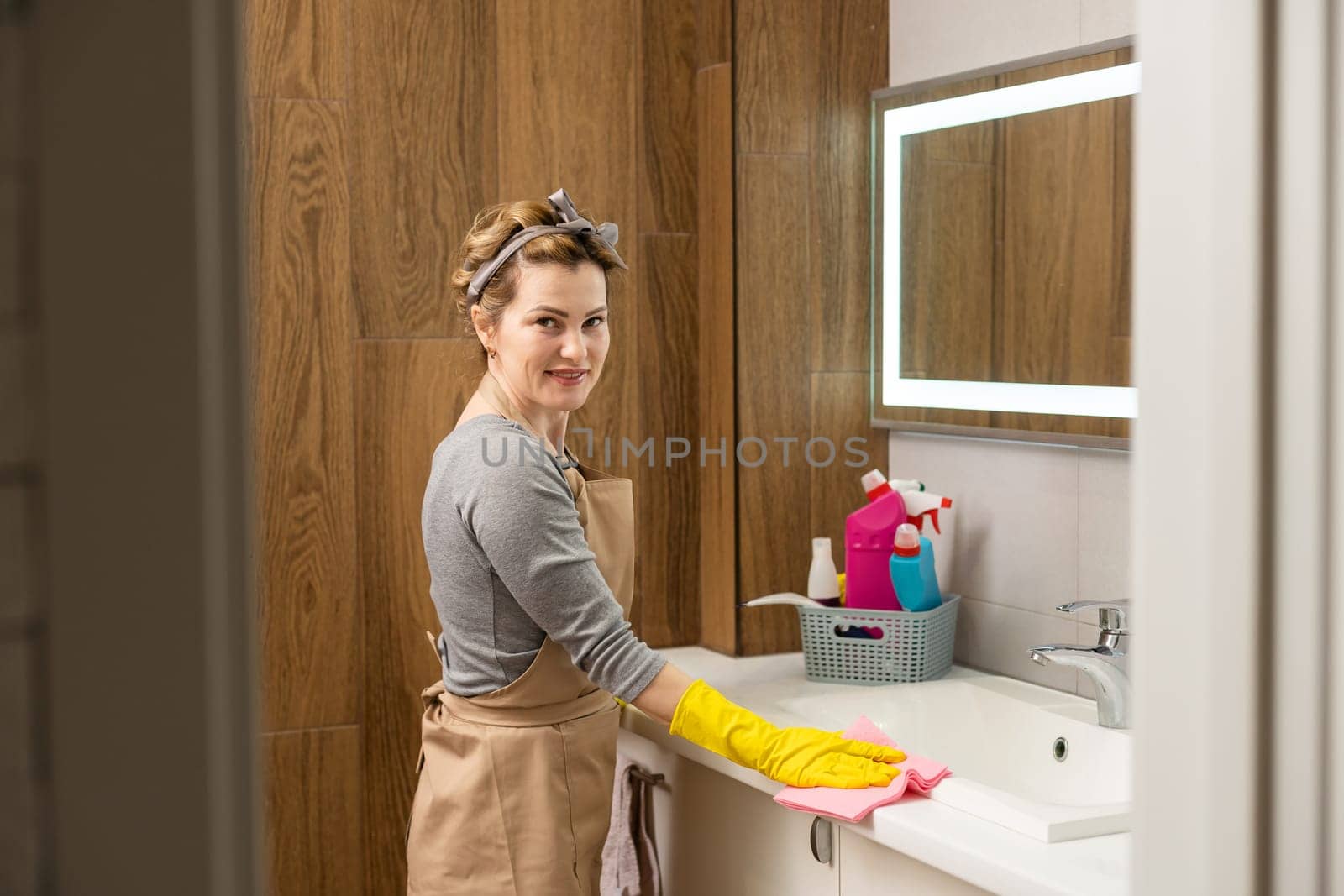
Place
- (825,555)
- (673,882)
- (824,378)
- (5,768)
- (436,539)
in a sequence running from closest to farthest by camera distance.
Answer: (5,768) → (436,539) → (673,882) → (825,555) → (824,378)

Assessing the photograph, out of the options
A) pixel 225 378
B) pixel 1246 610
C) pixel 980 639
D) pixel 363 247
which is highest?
pixel 363 247

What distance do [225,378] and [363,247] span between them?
180cm

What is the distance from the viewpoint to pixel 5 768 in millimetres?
265

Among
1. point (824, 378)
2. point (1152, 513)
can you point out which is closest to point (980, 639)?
point (824, 378)

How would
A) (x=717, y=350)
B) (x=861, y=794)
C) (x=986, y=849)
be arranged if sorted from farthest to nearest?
(x=717, y=350)
(x=861, y=794)
(x=986, y=849)

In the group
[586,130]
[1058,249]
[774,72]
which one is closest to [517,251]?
[586,130]

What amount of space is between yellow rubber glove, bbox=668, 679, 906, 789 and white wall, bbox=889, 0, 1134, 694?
49 cm

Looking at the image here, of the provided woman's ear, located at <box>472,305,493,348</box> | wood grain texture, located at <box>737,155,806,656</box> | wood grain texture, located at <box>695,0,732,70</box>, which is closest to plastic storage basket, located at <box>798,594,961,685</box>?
wood grain texture, located at <box>737,155,806,656</box>

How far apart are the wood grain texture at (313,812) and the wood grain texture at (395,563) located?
1.1 inches

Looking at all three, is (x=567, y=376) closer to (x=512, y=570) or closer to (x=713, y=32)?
(x=512, y=570)

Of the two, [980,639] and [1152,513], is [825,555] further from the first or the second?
[1152,513]

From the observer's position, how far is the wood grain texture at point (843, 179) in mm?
2174

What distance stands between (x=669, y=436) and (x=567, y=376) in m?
0.55

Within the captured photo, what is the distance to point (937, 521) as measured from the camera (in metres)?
2.08
